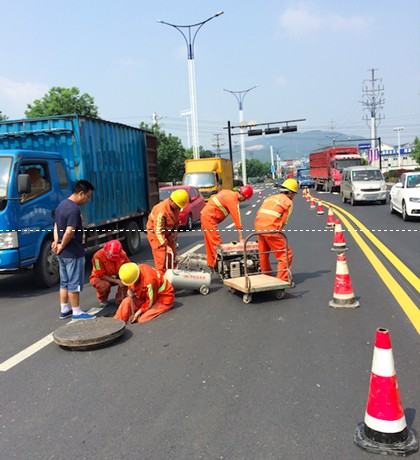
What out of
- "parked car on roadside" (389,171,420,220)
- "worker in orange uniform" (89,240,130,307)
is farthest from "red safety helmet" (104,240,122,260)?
"parked car on roadside" (389,171,420,220)

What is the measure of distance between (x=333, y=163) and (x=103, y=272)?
104 ft

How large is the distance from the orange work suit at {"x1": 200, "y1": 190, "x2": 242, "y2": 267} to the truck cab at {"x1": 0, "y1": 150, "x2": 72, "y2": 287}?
263cm

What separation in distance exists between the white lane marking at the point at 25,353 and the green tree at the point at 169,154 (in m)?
44.5

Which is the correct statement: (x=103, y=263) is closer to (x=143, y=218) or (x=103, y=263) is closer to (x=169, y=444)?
(x=169, y=444)

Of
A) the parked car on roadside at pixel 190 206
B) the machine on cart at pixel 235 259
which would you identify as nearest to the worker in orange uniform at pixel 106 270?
the machine on cart at pixel 235 259

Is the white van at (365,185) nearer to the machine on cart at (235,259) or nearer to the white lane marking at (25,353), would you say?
the machine on cart at (235,259)

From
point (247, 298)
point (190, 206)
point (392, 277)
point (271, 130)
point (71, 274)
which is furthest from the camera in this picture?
point (271, 130)

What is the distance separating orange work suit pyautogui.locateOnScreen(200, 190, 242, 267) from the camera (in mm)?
7586

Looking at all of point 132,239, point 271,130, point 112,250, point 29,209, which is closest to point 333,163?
point 271,130

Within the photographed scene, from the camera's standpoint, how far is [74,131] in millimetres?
8617

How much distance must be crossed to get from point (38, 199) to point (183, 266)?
103 inches

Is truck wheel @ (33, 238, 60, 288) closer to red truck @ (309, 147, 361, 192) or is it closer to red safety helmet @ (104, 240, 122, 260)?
red safety helmet @ (104, 240, 122, 260)

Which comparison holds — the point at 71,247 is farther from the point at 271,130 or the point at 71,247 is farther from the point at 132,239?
the point at 271,130

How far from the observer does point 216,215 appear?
25.6ft
